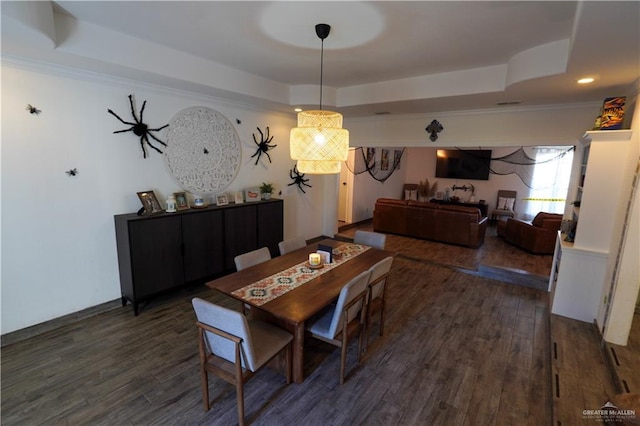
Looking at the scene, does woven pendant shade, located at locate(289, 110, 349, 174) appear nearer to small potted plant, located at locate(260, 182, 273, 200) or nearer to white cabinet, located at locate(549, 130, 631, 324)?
small potted plant, located at locate(260, 182, 273, 200)

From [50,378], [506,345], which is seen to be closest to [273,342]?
[50,378]

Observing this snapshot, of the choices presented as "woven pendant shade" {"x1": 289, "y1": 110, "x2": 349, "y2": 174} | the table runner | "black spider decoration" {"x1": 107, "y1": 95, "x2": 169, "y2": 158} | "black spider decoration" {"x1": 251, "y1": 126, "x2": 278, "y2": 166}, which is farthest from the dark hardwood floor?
"black spider decoration" {"x1": 251, "y1": 126, "x2": 278, "y2": 166}

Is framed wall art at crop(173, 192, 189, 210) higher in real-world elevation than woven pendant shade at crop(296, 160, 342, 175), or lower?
lower

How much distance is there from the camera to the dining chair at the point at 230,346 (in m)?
1.74

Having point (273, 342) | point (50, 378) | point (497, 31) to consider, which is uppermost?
point (497, 31)

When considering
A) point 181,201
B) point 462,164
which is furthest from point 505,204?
point 181,201

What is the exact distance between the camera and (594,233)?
9.89 feet

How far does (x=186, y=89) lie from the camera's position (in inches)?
139

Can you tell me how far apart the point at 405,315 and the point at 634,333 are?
2.03 m

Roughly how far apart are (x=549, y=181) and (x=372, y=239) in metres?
6.45

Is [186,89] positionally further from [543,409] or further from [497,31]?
[543,409]

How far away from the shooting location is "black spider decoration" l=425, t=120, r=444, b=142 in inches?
179

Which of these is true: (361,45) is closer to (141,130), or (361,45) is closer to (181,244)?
(141,130)

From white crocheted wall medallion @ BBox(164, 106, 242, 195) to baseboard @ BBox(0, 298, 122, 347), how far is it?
158cm
